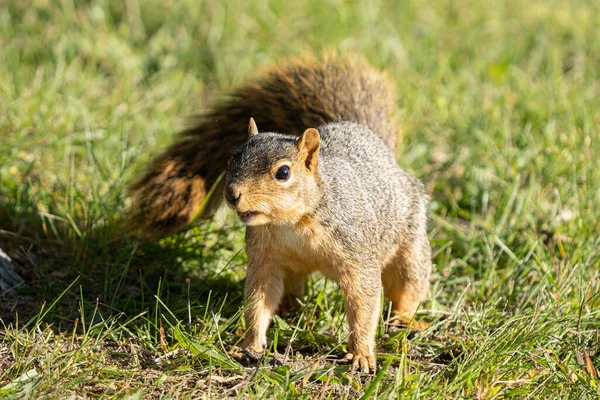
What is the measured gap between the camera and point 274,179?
233 centimetres

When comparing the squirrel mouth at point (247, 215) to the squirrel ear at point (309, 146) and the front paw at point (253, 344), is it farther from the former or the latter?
the front paw at point (253, 344)

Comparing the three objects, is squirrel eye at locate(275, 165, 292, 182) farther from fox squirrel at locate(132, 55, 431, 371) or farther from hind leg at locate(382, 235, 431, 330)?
hind leg at locate(382, 235, 431, 330)

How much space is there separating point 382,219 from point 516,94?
1990 mm

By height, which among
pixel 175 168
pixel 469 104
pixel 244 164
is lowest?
pixel 469 104

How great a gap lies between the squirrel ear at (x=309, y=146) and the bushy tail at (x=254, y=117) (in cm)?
60

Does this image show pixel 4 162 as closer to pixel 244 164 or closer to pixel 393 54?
pixel 244 164

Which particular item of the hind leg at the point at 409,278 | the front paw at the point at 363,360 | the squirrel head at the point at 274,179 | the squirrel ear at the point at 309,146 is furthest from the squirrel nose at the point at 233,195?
the hind leg at the point at 409,278

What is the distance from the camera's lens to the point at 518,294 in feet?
10.1

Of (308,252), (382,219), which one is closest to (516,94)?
(382,219)

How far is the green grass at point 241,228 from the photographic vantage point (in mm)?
2467

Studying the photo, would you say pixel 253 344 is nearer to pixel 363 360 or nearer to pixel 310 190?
pixel 363 360

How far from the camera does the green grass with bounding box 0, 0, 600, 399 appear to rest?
8.09 feet

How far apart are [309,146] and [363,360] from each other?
Result: 722 millimetres

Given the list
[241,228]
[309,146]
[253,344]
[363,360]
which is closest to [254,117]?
[241,228]
